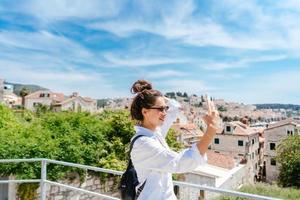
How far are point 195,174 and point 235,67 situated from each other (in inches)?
955

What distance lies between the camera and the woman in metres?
1.30

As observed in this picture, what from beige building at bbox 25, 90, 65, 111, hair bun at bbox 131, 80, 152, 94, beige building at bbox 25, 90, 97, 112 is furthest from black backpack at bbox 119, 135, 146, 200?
beige building at bbox 25, 90, 65, 111

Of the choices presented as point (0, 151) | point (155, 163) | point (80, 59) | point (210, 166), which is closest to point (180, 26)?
point (210, 166)

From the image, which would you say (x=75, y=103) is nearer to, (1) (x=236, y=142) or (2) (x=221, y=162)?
(1) (x=236, y=142)

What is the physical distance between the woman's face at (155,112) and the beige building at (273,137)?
3276 cm

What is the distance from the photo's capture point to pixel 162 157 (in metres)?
1.36

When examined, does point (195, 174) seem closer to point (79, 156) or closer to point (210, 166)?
point (210, 166)

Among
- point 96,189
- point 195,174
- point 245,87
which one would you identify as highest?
point 245,87

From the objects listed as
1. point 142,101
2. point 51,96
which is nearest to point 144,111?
point 142,101

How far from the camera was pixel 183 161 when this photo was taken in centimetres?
131

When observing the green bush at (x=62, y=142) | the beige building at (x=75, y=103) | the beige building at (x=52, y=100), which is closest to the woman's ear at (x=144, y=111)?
the green bush at (x=62, y=142)

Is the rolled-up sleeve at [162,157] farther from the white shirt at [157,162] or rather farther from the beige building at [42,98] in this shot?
the beige building at [42,98]

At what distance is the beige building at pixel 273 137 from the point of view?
32.4 m

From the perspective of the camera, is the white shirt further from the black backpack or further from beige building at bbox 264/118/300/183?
beige building at bbox 264/118/300/183
